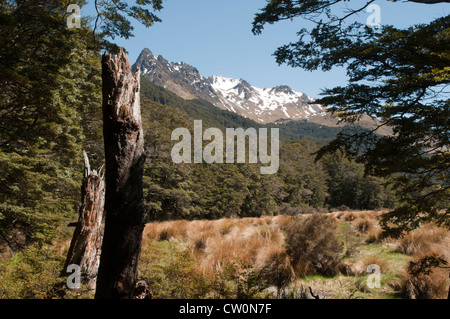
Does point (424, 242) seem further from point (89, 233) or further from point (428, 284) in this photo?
point (89, 233)

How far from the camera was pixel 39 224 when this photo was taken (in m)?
6.55

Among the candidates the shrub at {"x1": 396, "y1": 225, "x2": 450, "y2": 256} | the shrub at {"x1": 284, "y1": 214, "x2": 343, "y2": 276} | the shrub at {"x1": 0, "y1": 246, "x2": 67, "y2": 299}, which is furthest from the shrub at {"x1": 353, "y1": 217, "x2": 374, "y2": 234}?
the shrub at {"x1": 0, "y1": 246, "x2": 67, "y2": 299}

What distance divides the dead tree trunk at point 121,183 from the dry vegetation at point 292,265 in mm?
2067

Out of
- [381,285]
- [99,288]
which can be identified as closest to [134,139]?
[99,288]

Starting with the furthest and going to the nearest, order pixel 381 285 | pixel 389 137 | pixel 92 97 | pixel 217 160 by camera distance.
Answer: pixel 217 160 → pixel 92 97 → pixel 381 285 → pixel 389 137

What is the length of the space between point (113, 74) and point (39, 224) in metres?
6.81

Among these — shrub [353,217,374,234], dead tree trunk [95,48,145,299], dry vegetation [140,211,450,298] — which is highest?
dead tree trunk [95,48,145,299]

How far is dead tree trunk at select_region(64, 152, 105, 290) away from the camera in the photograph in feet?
13.0

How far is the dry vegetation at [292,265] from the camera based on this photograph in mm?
3652

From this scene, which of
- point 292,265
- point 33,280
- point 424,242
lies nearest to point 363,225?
point 424,242

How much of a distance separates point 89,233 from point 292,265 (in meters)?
4.27

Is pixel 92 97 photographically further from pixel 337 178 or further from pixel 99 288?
pixel 337 178

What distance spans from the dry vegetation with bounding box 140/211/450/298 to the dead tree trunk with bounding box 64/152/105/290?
2.76 ft

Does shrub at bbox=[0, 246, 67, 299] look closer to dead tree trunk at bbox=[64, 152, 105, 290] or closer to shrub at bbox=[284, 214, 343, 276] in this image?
dead tree trunk at bbox=[64, 152, 105, 290]
